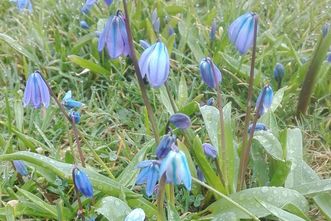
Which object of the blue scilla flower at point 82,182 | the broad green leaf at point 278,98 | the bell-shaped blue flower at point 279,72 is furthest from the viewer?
the bell-shaped blue flower at point 279,72

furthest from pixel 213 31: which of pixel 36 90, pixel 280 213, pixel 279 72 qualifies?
pixel 280 213

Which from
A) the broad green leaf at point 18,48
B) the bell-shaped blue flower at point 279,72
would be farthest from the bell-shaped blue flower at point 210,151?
the broad green leaf at point 18,48

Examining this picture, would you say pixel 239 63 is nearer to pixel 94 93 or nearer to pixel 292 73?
pixel 292 73

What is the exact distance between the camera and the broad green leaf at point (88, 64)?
3.35 meters

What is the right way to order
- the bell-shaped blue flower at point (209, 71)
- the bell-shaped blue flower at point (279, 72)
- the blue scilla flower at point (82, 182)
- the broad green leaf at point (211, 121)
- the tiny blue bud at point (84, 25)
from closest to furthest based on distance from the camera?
the blue scilla flower at point (82, 182), the bell-shaped blue flower at point (209, 71), the broad green leaf at point (211, 121), the bell-shaped blue flower at point (279, 72), the tiny blue bud at point (84, 25)

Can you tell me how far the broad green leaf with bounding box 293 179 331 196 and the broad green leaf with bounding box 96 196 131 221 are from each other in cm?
65

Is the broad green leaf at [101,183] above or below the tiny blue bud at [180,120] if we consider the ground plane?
below

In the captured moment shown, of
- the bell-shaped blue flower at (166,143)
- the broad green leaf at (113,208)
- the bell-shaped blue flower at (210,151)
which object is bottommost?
the broad green leaf at (113,208)

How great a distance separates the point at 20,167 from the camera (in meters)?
2.60

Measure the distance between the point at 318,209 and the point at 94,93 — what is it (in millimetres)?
1329

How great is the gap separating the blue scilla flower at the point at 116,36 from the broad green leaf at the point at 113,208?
1.67 ft

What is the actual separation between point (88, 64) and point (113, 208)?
1.32 metres

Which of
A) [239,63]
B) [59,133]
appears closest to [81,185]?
[59,133]

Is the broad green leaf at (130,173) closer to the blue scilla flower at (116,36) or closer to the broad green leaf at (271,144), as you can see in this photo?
the broad green leaf at (271,144)
